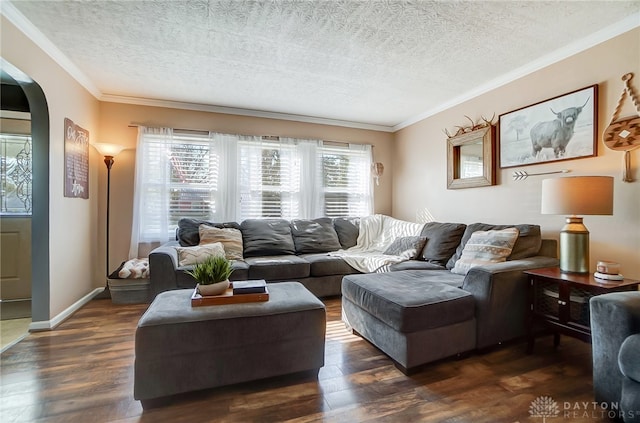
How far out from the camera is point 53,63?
8.11 ft

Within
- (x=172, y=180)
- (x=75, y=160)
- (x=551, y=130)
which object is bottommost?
(x=172, y=180)

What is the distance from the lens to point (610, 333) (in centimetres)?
139

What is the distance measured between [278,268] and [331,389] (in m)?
1.53

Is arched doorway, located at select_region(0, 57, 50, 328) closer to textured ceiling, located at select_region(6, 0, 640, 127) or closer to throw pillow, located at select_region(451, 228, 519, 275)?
textured ceiling, located at select_region(6, 0, 640, 127)

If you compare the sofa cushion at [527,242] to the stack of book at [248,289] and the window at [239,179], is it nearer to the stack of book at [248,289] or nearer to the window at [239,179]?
the stack of book at [248,289]

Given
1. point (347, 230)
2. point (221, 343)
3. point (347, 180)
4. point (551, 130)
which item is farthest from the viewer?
point (347, 180)

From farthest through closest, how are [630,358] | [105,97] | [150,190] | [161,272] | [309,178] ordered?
[309,178] < [150,190] < [105,97] < [161,272] < [630,358]

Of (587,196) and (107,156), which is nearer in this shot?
(587,196)

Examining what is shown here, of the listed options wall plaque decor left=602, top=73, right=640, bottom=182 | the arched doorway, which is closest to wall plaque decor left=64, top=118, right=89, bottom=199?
the arched doorway

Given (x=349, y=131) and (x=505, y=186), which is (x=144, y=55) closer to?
(x=349, y=131)

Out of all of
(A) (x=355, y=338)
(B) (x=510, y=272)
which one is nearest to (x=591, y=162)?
(B) (x=510, y=272)

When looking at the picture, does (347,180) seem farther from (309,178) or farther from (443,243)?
(443,243)

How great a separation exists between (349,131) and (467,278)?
3.04 metres

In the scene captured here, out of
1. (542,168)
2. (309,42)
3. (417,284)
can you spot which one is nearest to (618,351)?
(417,284)
